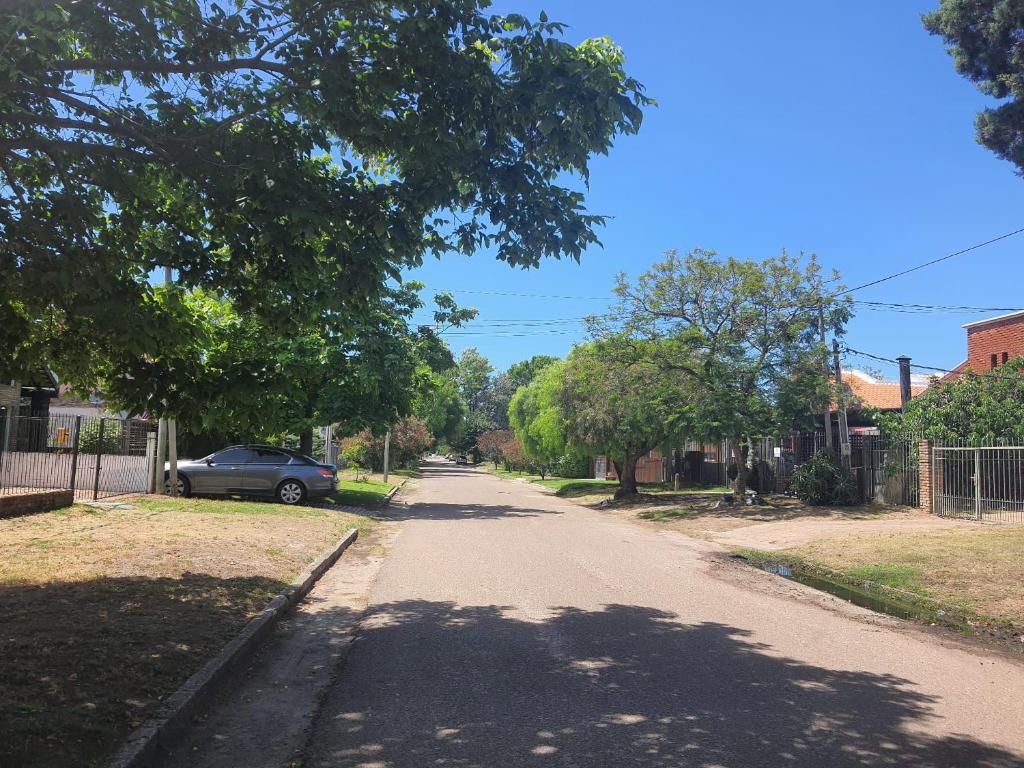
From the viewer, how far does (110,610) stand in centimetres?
701

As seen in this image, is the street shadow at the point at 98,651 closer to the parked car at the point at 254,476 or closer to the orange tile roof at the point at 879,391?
the parked car at the point at 254,476

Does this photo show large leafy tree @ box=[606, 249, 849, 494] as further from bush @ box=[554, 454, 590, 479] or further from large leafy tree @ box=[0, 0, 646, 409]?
bush @ box=[554, 454, 590, 479]

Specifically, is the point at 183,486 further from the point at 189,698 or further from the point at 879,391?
the point at 879,391

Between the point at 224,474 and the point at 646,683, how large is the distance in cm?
1648

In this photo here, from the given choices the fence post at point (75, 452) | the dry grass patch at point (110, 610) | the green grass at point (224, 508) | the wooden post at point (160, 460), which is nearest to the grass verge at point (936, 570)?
the dry grass patch at point (110, 610)

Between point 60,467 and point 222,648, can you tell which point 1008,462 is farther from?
point 60,467

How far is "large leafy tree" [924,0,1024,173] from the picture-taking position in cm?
916

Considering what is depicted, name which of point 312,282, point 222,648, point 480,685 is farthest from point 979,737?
point 312,282

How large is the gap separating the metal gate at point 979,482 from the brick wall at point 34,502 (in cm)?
1878

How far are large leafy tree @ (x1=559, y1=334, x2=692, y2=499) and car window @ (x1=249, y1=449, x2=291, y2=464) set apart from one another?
9723 mm

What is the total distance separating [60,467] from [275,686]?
42.5ft

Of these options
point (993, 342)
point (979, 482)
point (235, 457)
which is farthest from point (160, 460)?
point (993, 342)

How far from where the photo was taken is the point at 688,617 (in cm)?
827

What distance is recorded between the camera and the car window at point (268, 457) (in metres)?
20.2
